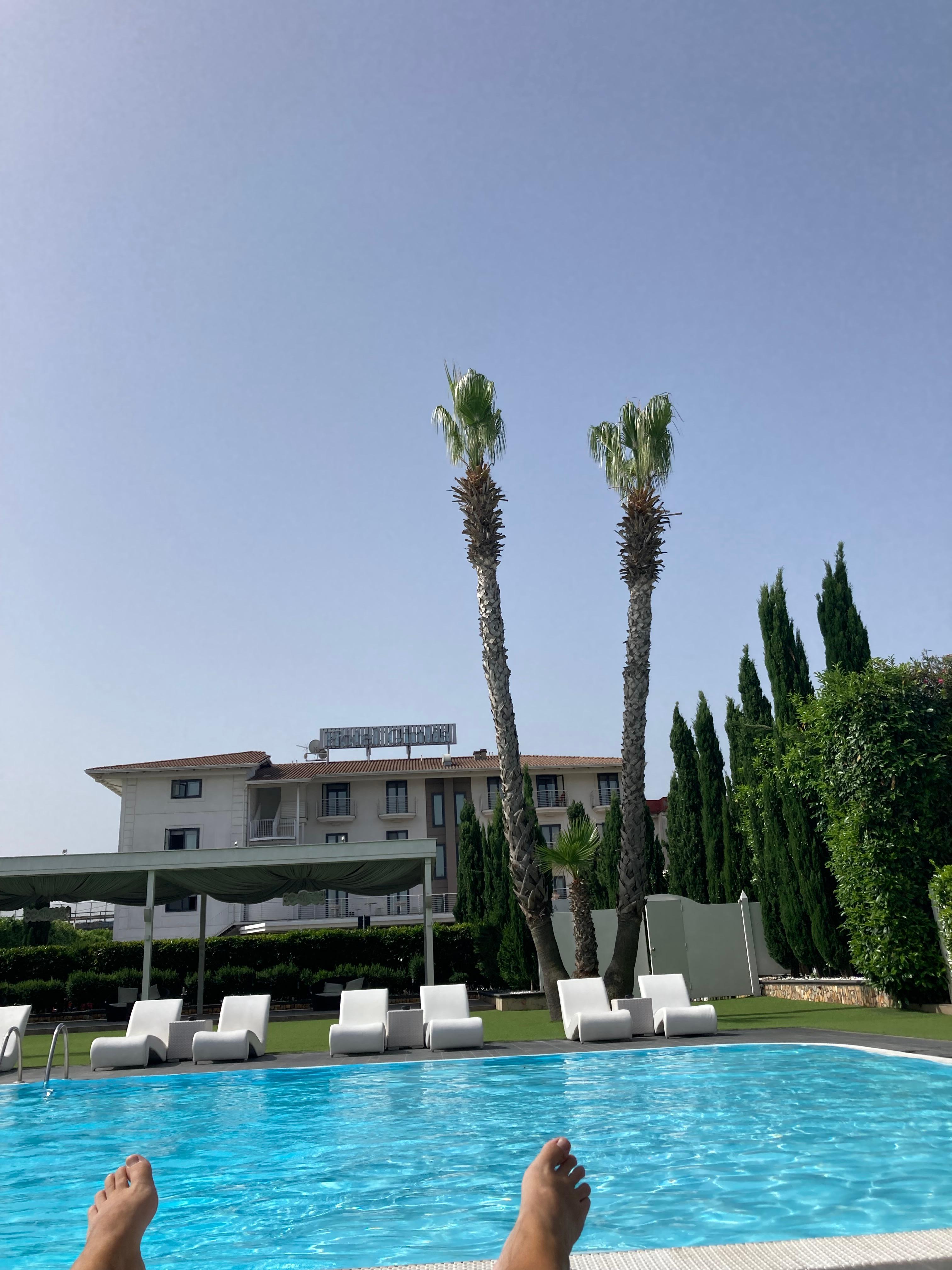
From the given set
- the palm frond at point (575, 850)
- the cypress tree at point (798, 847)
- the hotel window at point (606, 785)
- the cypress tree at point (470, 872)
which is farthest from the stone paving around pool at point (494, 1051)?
the hotel window at point (606, 785)

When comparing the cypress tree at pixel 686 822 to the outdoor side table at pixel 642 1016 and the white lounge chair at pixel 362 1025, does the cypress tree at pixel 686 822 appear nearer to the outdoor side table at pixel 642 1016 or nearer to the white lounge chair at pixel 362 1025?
the outdoor side table at pixel 642 1016

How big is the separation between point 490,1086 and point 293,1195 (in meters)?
5.00

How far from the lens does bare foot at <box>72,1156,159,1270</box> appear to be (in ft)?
9.73

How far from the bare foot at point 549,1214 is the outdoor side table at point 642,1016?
11796 mm

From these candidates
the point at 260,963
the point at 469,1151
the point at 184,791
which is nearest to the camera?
the point at 469,1151

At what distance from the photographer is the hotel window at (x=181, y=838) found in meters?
43.3

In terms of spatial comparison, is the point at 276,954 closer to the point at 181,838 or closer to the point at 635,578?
the point at 635,578

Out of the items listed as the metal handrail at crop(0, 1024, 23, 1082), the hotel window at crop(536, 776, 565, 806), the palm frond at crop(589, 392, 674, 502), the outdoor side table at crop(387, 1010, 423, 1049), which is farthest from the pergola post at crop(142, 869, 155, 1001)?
the hotel window at crop(536, 776, 565, 806)

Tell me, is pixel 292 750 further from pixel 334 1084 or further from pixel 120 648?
pixel 334 1084

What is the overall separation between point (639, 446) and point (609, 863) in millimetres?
15167

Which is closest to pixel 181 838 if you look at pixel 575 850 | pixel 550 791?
pixel 550 791

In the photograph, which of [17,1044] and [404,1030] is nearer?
[17,1044]

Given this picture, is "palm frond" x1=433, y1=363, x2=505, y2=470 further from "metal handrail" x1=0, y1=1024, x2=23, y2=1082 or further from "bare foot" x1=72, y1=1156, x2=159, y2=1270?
"bare foot" x1=72, y1=1156, x2=159, y2=1270

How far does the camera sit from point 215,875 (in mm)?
20547
